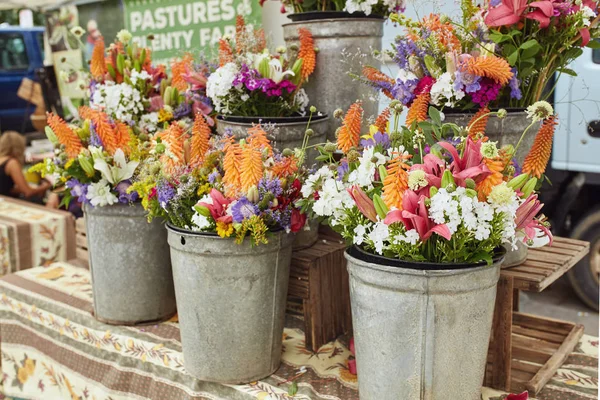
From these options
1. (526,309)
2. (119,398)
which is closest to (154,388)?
(119,398)

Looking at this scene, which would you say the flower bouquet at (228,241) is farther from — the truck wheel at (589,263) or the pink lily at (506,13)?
the truck wheel at (589,263)

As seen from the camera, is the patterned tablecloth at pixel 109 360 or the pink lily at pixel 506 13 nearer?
the pink lily at pixel 506 13

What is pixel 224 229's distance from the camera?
138 centimetres

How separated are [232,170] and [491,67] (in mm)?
584

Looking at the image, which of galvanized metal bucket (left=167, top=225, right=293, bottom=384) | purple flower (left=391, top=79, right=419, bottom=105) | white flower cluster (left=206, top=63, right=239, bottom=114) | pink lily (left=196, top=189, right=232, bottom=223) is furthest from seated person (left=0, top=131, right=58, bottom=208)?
purple flower (left=391, top=79, right=419, bottom=105)

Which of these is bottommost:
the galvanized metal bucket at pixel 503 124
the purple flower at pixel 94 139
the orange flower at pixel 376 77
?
the purple flower at pixel 94 139

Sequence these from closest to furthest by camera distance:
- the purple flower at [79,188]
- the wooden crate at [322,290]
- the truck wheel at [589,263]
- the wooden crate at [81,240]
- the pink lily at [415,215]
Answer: the pink lily at [415,215]
the wooden crate at [322,290]
the purple flower at [79,188]
the wooden crate at [81,240]
the truck wheel at [589,263]

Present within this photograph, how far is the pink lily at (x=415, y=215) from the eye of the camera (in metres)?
1.13

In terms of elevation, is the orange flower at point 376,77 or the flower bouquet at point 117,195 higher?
the orange flower at point 376,77

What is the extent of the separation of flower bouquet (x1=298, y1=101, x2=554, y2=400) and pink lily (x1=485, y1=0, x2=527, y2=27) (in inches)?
9.2

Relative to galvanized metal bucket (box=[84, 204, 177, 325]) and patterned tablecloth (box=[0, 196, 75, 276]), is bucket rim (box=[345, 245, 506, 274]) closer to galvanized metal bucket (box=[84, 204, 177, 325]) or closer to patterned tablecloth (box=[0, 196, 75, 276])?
galvanized metal bucket (box=[84, 204, 177, 325])

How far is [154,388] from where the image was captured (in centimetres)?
169

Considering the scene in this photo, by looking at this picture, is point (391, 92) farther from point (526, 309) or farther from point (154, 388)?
point (526, 309)

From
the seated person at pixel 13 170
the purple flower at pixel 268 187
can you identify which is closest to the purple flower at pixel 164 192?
the purple flower at pixel 268 187
